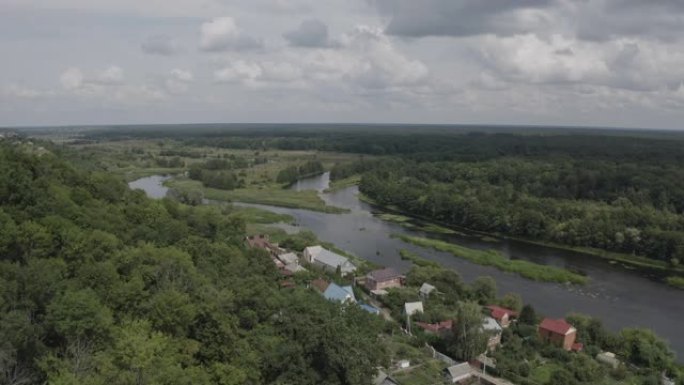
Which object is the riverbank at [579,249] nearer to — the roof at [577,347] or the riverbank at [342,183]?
the roof at [577,347]

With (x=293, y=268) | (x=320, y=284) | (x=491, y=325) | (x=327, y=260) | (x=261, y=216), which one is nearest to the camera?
(x=491, y=325)

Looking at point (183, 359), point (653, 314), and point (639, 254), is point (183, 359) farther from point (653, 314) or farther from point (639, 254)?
point (639, 254)

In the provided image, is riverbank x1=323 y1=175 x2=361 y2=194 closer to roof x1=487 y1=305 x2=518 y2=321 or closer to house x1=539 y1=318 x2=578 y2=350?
roof x1=487 y1=305 x2=518 y2=321

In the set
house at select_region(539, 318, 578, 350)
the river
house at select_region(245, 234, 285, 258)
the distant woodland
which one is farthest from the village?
the distant woodland

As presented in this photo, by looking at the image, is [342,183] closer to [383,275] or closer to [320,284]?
[383,275]

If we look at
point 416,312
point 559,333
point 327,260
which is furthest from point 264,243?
point 559,333
